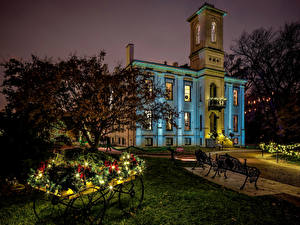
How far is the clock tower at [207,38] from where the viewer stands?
26.7 meters

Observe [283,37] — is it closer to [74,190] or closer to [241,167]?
[241,167]

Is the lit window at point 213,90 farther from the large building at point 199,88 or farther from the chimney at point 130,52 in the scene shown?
the chimney at point 130,52

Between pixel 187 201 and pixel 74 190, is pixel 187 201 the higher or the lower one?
the lower one

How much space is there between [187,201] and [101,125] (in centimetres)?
549

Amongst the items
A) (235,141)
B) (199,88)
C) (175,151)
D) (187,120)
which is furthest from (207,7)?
(175,151)

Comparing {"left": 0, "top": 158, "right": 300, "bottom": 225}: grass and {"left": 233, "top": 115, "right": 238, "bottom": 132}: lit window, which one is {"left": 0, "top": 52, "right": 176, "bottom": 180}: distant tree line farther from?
{"left": 233, "top": 115, "right": 238, "bottom": 132}: lit window

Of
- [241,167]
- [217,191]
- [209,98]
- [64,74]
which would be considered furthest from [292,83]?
[64,74]

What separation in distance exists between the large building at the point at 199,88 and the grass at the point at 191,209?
1803cm

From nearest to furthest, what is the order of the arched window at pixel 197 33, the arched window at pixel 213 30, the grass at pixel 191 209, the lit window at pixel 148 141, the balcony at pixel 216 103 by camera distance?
the grass at pixel 191 209
the lit window at pixel 148 141
the balcony at pixel 216 103
the arched window at pixel 213 30
the arched window at pixel 197 33

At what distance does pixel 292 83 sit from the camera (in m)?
26.0

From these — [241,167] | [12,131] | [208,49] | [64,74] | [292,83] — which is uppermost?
[208,49]

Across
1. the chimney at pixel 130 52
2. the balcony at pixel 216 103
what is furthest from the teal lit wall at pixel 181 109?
the chimney at pixel 130 52

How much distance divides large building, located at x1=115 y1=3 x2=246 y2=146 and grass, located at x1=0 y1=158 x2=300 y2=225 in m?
18.0

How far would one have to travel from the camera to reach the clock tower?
1051 inches
